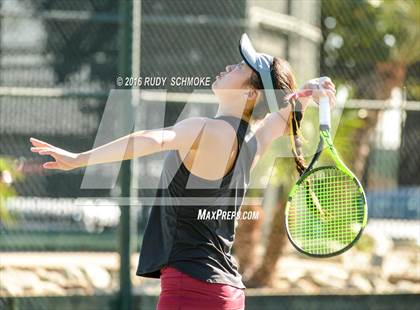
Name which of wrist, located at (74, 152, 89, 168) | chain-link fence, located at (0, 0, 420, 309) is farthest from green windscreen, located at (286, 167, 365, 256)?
chain-link fence, located at (0, 0, 420, 309)

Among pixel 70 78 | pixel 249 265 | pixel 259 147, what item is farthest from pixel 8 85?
pixel 259 147

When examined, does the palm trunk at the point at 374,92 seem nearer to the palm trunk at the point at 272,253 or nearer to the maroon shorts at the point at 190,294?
the palm trunk at the point at 272,253

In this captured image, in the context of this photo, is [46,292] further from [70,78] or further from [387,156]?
[387,156]

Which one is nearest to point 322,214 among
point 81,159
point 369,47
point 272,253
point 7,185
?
point 81,159

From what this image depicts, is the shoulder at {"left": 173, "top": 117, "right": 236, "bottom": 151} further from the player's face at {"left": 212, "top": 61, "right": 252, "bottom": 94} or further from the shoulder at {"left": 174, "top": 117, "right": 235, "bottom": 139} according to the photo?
the player's face at {"left": 212, "top": 61, "right": 252, "bottom": 94}

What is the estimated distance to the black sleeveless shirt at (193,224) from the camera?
10.9 ft

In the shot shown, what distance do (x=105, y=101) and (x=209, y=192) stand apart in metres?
2.50

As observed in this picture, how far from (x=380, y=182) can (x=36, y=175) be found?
105 inches

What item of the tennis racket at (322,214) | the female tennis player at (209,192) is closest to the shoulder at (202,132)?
the female tennis player at (209,192)

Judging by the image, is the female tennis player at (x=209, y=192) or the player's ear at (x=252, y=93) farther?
the player's ear at (x=252, y=93)

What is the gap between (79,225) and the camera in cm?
607

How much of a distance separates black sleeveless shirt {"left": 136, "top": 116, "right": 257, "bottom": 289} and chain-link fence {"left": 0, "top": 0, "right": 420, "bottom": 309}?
230 cm

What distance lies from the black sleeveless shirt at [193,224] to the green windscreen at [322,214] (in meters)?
0.31

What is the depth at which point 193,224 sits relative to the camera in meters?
3.36
